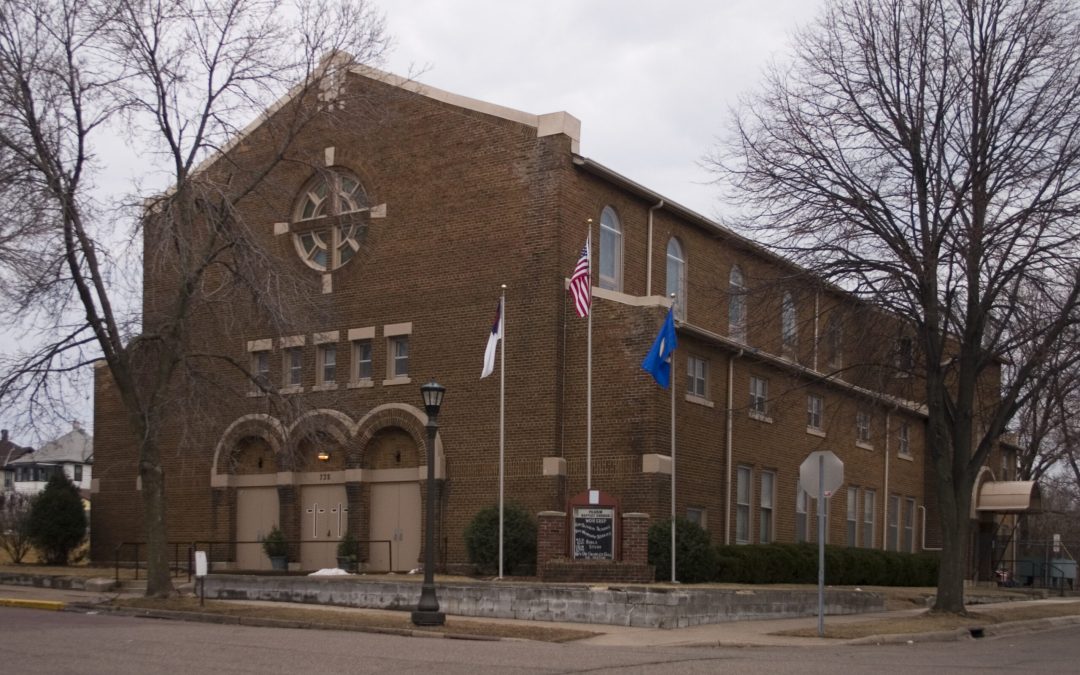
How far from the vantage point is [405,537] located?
1325 inches

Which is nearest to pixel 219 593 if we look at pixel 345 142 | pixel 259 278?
pixel 259 278

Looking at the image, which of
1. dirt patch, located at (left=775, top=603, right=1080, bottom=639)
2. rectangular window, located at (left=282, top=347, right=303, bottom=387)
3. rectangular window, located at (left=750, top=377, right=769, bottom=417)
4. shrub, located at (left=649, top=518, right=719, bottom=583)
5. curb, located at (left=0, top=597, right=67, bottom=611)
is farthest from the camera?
rectangular window, located at (left=282, top=347, right=303, bottom=387)

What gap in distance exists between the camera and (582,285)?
1148 inches

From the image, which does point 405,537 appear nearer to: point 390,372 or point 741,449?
point 390,372

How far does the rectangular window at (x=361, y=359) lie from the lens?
3491 centimetres

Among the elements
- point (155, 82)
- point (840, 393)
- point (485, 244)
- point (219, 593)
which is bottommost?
point (219, 593)

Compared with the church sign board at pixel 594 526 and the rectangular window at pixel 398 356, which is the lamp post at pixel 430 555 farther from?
the rectangular window at pixel 398 356

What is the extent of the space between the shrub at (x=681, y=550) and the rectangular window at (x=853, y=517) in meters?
12.8

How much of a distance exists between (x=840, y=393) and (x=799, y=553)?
22.0 feet

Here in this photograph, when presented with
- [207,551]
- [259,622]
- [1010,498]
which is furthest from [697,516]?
[1010,498]

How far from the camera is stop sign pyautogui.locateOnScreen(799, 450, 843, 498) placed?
Answer: 20750 millimetres

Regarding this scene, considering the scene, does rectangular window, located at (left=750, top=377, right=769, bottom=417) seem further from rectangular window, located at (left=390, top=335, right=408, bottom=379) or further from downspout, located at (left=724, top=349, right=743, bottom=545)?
rectangular window, located at (left=390, top=335, right=408, bottom=379)

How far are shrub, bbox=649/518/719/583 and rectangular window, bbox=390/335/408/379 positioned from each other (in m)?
8.28

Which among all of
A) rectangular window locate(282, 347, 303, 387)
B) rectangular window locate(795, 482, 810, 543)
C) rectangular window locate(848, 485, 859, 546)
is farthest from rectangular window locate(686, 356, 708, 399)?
rectangular window locate(282, 347, 303, 387)
